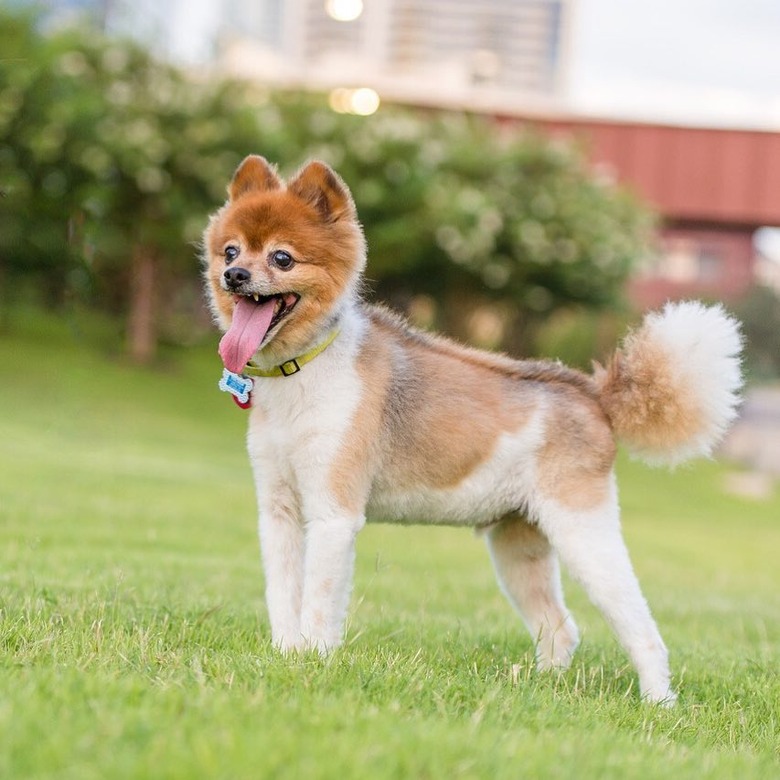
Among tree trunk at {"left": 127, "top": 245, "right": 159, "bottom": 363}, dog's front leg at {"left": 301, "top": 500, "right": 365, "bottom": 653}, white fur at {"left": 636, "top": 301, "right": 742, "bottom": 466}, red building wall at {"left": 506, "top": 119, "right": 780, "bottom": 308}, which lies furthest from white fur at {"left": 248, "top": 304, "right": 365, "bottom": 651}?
red building wall at {"left": 506, "top": 119, "right": 780, "bottom": 308}

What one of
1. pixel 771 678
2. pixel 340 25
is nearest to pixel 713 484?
pixel 771 678

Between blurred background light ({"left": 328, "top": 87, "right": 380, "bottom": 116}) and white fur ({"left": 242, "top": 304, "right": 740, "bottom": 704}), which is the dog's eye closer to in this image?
white fur ({"left": 242, "top": 304, "right": 740, "bottom": 704})

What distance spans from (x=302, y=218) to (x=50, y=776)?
2771 mm

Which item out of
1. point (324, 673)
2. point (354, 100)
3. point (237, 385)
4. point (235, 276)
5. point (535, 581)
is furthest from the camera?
point (354, 100)

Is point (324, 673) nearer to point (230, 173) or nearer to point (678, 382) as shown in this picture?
point (678, 382)

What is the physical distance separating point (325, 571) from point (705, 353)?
1997 millimetres

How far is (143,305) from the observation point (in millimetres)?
28984

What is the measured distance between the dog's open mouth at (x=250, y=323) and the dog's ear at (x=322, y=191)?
442 mm

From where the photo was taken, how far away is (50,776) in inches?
111

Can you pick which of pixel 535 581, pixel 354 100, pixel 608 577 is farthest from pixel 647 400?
A: pixel 354 100

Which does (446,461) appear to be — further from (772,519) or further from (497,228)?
(497,228)

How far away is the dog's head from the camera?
4.77m

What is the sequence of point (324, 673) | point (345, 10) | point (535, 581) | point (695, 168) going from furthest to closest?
point (345, 10) < point (695, 168) < point (535, 581) < point (324, 673)

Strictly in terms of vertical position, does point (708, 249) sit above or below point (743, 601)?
above
